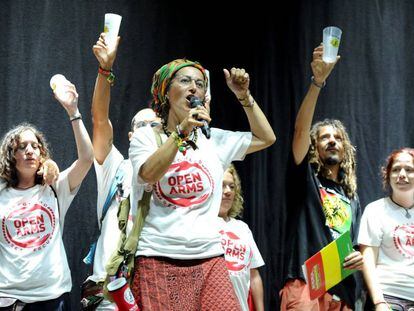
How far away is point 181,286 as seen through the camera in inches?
93.5

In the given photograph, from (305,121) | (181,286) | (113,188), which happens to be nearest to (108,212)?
(113,188)

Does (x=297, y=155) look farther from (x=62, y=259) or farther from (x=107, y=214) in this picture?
(x=62, y=259)

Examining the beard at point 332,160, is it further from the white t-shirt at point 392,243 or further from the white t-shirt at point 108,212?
the white t-shirt at point 108,212

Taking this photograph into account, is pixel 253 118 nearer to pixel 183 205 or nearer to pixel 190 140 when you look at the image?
pixel 190 140

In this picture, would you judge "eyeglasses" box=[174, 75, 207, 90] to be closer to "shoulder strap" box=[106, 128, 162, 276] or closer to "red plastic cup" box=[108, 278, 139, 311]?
"shoulder strap" box=[106, 128, 162, 276]

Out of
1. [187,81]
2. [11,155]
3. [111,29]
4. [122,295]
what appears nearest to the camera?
[122,295]

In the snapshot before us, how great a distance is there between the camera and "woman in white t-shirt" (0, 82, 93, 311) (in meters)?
3.36

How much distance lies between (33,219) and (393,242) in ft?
5.58

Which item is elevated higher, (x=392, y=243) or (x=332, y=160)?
(x=332, y=160)

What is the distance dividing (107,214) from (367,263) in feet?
4.15

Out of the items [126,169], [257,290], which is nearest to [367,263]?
[257,290]

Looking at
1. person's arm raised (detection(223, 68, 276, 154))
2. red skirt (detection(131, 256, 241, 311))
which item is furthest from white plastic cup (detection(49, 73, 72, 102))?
red skirt (detection(131, 256, 241, 311))

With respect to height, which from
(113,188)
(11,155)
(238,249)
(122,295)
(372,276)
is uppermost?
(11,155)

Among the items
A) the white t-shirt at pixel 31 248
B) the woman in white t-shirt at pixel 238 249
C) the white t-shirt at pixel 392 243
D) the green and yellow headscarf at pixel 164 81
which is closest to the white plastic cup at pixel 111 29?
Answer: the green and yellow headscarf at pixel 164 81
